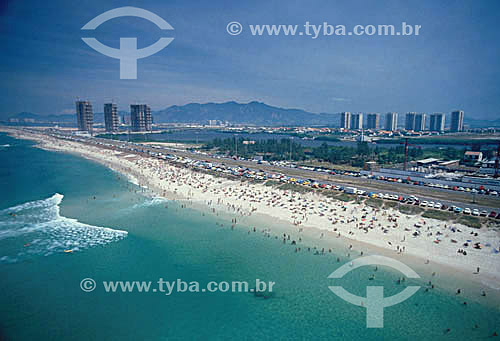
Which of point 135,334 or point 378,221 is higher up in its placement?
point 378,221

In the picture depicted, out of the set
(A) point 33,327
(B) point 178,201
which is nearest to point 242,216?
(B) point 178,201

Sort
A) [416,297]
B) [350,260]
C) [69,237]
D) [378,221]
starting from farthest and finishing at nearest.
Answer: [378,221] < [69,237] < [350,260] < [416,297]

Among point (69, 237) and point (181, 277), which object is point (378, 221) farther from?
point (69, 237)

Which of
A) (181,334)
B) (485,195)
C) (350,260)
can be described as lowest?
(181,334)

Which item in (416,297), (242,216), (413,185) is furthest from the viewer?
(413,185)

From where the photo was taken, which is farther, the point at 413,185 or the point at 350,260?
the point at 413,185

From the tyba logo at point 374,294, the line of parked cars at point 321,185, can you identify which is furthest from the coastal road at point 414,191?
the tyba logo at point 374,294

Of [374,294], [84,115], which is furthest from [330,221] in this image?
[84,115]
